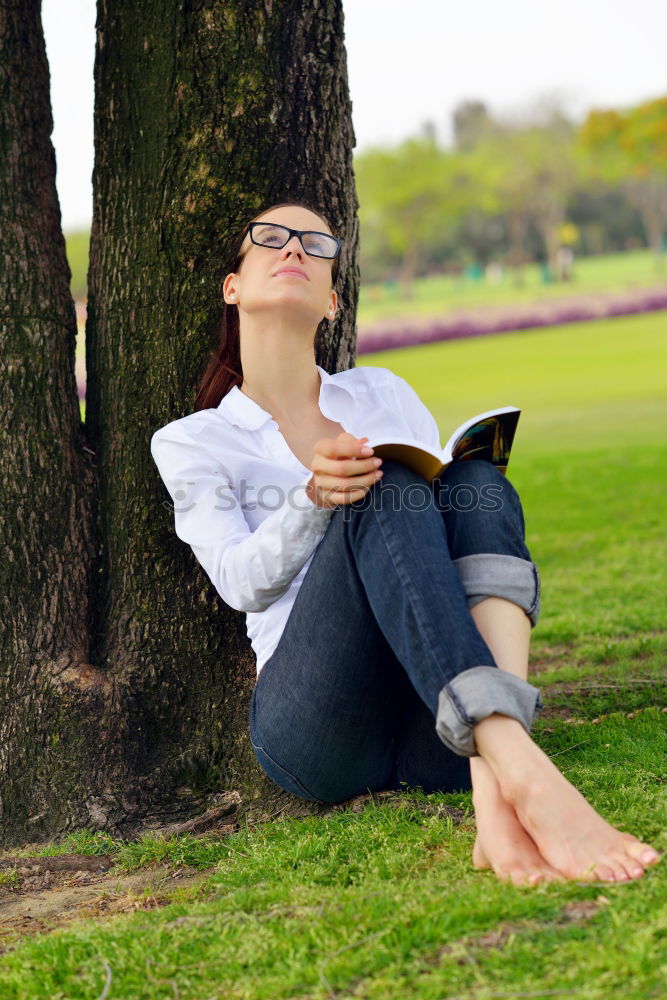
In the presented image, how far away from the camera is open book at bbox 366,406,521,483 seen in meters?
2.42

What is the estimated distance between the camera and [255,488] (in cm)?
289

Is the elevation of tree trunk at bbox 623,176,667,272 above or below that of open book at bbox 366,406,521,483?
above

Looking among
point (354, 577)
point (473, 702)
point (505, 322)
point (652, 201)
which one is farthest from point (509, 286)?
point (473, 702)

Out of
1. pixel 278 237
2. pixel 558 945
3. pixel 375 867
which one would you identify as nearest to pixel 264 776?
pixel 375 867

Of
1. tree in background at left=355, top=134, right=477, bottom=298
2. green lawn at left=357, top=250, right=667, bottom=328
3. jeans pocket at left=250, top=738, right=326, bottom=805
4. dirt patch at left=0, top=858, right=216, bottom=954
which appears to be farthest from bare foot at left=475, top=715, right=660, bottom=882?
tree in background at left=355, top=134, right=477, bottom=298

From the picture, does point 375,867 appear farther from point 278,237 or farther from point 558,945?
point 278,237

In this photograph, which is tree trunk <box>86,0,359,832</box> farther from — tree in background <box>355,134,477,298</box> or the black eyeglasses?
tree in background <box>355,134,477,298</box>

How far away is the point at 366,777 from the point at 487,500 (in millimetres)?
818

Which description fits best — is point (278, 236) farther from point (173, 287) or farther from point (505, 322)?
point (505, 322)

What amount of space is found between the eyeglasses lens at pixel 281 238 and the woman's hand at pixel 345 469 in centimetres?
91

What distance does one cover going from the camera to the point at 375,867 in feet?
8.03

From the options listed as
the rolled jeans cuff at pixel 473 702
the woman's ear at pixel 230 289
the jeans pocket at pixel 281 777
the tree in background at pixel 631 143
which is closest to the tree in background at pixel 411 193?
the tree in background at pixel 631 143

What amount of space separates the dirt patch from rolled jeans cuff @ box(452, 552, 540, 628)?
39.6 inches

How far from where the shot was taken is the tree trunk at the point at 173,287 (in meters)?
3.10
